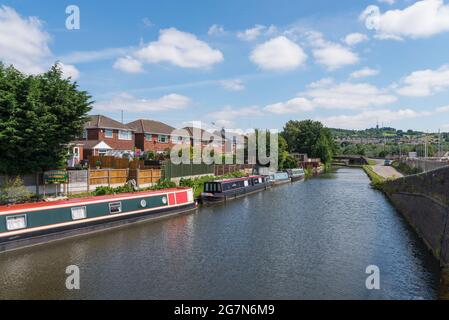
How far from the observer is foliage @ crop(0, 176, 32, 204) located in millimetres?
21209

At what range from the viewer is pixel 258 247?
59.5 ft

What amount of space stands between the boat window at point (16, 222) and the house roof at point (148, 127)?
32732 millimetres

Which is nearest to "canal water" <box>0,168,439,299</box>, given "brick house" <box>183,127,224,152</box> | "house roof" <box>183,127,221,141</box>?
"brick house" <box>183,127,224,152</box>

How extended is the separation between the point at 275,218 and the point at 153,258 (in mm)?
12099

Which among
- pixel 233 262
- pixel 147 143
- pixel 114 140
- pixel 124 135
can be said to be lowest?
pixel 233 262

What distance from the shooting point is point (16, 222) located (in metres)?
17.1

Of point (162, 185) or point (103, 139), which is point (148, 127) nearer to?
point (103, 139)

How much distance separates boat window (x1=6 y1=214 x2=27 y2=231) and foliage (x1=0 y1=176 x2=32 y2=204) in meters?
4.70

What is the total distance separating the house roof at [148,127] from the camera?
5069 centimetres

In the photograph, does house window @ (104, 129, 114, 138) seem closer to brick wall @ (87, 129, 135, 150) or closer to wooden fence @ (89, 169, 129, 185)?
brick wall @ (87, 129, 135, 150)

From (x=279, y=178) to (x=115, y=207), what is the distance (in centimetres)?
3782

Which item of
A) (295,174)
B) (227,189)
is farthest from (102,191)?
(295,174)

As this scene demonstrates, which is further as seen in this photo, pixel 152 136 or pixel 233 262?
pixel 152 136
